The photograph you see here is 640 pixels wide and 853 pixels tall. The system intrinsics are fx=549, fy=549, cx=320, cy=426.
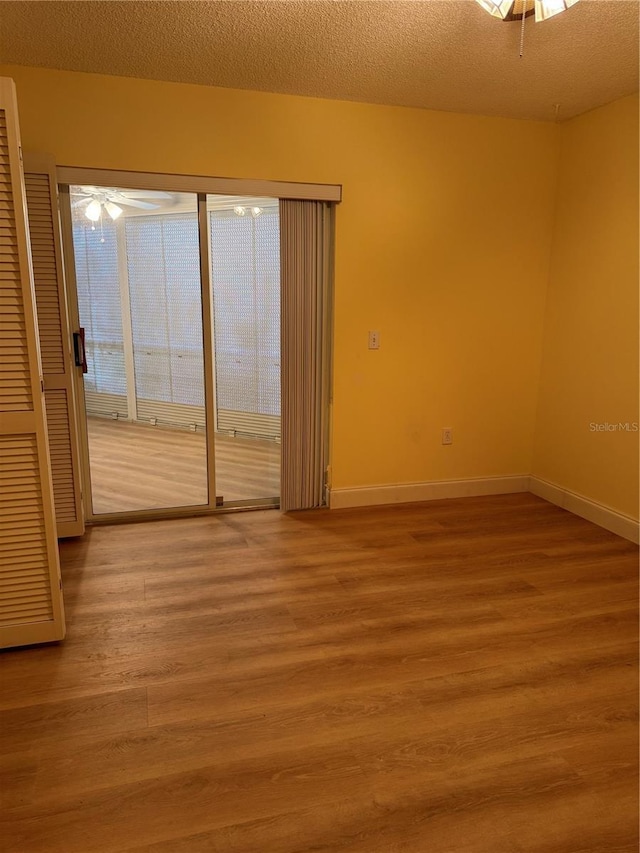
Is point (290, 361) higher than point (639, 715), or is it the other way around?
point (290, 361)

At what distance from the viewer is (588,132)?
353cm

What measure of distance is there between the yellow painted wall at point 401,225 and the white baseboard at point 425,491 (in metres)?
0.08

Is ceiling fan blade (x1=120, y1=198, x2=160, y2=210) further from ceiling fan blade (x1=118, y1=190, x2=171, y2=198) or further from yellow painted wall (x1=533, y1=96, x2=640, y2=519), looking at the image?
yellow painted wall (x1=533, y1=96, x2=640, y2=519)

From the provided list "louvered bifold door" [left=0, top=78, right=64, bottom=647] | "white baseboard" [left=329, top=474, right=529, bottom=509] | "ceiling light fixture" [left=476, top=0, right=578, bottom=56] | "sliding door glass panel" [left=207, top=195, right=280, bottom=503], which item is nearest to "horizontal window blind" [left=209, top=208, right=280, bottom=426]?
"sliding door glass panel" [left=207, top=195, right=280, bottom=503]

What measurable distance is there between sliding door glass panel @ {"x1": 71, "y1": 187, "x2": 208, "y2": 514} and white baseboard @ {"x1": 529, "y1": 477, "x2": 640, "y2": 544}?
2.48 m

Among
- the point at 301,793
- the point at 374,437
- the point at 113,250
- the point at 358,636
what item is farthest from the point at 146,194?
the point at 301,793

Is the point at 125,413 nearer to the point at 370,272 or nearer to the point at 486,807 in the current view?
the point at 370,272

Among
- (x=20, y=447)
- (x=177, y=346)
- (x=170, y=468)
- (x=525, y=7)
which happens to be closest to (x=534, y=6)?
(x=525, y=7)

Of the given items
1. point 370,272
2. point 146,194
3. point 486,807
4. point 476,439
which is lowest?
point 486,807

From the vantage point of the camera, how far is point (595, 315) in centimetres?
356

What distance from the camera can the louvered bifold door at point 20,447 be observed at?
1.92 metres

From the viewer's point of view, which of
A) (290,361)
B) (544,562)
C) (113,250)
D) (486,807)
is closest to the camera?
(486,807)

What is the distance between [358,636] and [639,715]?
3.47ft

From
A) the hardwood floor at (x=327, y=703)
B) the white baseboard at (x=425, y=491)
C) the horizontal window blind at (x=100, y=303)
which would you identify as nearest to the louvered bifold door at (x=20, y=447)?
the hardwood floor at (x=327, y=703)
